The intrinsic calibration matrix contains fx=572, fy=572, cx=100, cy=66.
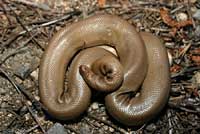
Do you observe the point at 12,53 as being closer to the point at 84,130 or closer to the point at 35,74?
the point at 35,74

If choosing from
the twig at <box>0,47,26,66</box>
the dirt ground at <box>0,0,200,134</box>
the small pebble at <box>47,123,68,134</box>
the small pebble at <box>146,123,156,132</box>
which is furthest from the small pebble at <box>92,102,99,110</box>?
the twig at <box>0,47,26,66</box>

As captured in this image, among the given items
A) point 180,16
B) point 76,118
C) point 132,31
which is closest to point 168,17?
point 180,16

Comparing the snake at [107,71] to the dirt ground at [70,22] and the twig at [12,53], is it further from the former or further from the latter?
the twig at [12,53]

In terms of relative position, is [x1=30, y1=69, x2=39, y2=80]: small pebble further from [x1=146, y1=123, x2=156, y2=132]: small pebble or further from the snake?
[x1=146, y1=123, x2=156, y2=132]: small pebble

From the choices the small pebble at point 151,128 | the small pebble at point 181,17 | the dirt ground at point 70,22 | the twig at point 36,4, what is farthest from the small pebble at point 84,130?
the small pebble at point 181,17

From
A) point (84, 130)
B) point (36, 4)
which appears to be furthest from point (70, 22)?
point (84, 130)

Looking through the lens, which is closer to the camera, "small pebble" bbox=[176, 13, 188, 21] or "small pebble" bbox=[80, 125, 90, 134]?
"small pebble" bbox=[80, 125, 90, 134]

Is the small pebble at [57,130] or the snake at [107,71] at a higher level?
the snake at [107,71]
